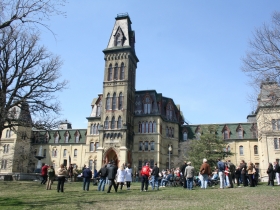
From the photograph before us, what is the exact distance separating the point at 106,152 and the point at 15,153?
74.5 ft

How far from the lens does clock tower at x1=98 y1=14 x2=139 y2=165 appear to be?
51031mm

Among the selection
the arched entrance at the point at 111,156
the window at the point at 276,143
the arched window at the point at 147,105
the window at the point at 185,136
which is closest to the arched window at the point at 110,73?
the arched window at the point at 147,105

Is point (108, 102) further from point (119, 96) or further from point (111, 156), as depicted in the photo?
point (111, 156)

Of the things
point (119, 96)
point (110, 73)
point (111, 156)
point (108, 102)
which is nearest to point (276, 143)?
point (119, 96)

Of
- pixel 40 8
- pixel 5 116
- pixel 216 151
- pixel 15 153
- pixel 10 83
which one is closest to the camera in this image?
pixel 40 8

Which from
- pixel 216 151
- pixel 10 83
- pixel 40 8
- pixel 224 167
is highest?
pixel 10 83

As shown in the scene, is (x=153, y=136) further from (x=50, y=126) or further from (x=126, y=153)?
(x=50, y=126)

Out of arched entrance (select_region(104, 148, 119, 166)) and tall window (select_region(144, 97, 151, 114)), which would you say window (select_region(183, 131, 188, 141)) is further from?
arched entrance (select_region(104, 148, 119, 166))

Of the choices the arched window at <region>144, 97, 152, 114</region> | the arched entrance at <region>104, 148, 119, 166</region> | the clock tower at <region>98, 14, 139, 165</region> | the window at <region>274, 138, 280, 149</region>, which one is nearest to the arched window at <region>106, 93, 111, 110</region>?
the clock tower at <region>98, 14, 139, 165</region>

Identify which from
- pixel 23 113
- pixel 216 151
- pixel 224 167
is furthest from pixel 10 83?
pixel 216 151

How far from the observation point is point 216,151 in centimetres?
4319

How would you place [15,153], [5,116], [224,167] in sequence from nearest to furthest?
1. [224,167]
2. [5,116]
3. [15,153]

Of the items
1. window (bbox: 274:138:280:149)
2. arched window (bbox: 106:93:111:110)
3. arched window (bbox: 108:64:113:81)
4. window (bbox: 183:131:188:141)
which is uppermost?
arched window (bbox: 108:64:113:81)

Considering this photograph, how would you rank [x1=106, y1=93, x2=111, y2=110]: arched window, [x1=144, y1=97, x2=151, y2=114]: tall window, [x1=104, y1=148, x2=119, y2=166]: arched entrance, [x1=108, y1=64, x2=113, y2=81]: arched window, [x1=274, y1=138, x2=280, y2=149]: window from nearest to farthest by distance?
1. [x1=274, y1=138, x2=280, y2=149]: window
2. [x1=104, y1=148, x2=119, y2=166]: arched entrance
3. [x1=106, y1=93, x2=111, y2=110]: arched window
4. [x1=108, y1=64, x2=113, y2=81]: arched window
5. [x1=144, y1=97, x2=151, y2=114]: tall window
